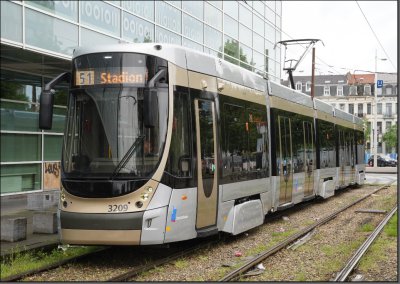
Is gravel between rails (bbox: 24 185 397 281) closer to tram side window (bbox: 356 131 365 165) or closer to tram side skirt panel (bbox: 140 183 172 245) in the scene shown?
tram side skirt panel (bbox: 140 183 172 245)

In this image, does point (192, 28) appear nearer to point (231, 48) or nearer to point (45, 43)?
point (231, 48)

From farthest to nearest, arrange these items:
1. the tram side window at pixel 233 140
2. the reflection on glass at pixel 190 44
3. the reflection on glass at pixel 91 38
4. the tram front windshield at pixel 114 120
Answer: the reflection on glass at pixel 190 44 → the reflection on glass at pixel 91 38 → the tram side window at pixel 233 140 → the tram front windshield at pixel 114 120

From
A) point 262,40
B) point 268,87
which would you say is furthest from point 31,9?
point 262,40

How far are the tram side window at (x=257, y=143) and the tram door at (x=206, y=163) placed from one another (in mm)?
1751

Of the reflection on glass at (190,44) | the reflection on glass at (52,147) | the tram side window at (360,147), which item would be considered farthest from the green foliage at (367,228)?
the tram side window at (360,147)

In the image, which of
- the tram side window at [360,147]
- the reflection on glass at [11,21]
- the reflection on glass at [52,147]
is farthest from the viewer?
the tram side window at [360,147]

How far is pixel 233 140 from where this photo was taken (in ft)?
33.1

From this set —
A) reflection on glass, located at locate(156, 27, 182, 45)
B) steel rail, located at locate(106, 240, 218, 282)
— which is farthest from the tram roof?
reflection on glass, located at locate(156, 27, 182, 45)

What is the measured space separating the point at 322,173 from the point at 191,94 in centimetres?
994

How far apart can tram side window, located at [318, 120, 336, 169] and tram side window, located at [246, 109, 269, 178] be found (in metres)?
5.98

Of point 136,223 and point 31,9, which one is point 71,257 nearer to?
point 136,223

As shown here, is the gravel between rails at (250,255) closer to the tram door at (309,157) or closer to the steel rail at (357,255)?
the steel rail at (357,255)

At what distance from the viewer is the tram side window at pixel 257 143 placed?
1101 cm

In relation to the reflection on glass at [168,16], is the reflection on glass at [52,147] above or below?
below
